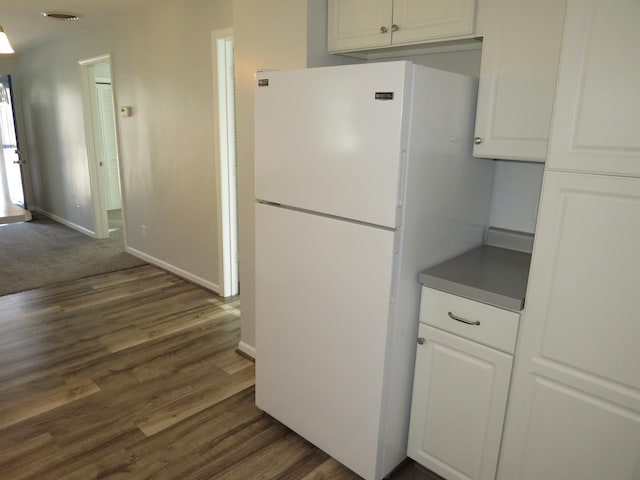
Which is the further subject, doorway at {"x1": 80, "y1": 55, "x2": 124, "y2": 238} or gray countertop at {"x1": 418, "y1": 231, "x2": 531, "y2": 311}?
doorway at {"x1": 80, "y1": 55, "x2": 124, "y2": 238}

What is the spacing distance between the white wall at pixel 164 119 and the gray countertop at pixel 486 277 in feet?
8.06

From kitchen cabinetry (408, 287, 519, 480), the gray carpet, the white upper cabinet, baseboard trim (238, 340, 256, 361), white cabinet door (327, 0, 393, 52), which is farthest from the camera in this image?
the gray carpet

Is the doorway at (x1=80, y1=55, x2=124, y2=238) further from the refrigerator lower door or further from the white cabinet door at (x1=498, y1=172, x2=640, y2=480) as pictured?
the white cabinet door at (x1=498, y1=172, x2=640, y2=480)

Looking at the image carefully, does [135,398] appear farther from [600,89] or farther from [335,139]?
[600,89]

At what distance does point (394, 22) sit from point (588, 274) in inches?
50.8

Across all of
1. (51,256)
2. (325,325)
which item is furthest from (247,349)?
(51,256)

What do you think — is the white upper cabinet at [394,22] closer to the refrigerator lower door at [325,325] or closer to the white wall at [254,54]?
the white wall at [254,54]

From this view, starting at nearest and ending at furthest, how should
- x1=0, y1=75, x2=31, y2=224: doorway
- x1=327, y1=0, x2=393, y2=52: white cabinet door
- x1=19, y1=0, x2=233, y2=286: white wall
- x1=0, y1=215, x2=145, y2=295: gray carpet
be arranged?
1. x1=327, y1=0, x2=393, y2=52: white cabinet door
2. x1=19, y1=0, x2=233, y2=286: white wall
3. x1=0, y1=215, x2=145, y2=295: gray carpet
4. x1=0, y1=75, x2=31, y2=224: doorway

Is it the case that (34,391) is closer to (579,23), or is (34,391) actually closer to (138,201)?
(138,201)

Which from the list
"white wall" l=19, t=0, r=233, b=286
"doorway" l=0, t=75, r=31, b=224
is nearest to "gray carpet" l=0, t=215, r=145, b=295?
"white wall" l=19, t=0, r=233, b=286

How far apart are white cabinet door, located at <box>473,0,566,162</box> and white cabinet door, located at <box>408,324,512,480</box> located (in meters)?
0.79

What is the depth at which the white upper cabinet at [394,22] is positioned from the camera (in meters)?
1.79

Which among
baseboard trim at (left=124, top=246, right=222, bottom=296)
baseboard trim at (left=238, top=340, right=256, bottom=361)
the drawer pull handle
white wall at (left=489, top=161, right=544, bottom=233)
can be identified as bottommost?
baseboard trim at (left=238, top=340, right=256, bottom=361)

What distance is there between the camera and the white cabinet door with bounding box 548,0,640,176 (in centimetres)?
128
